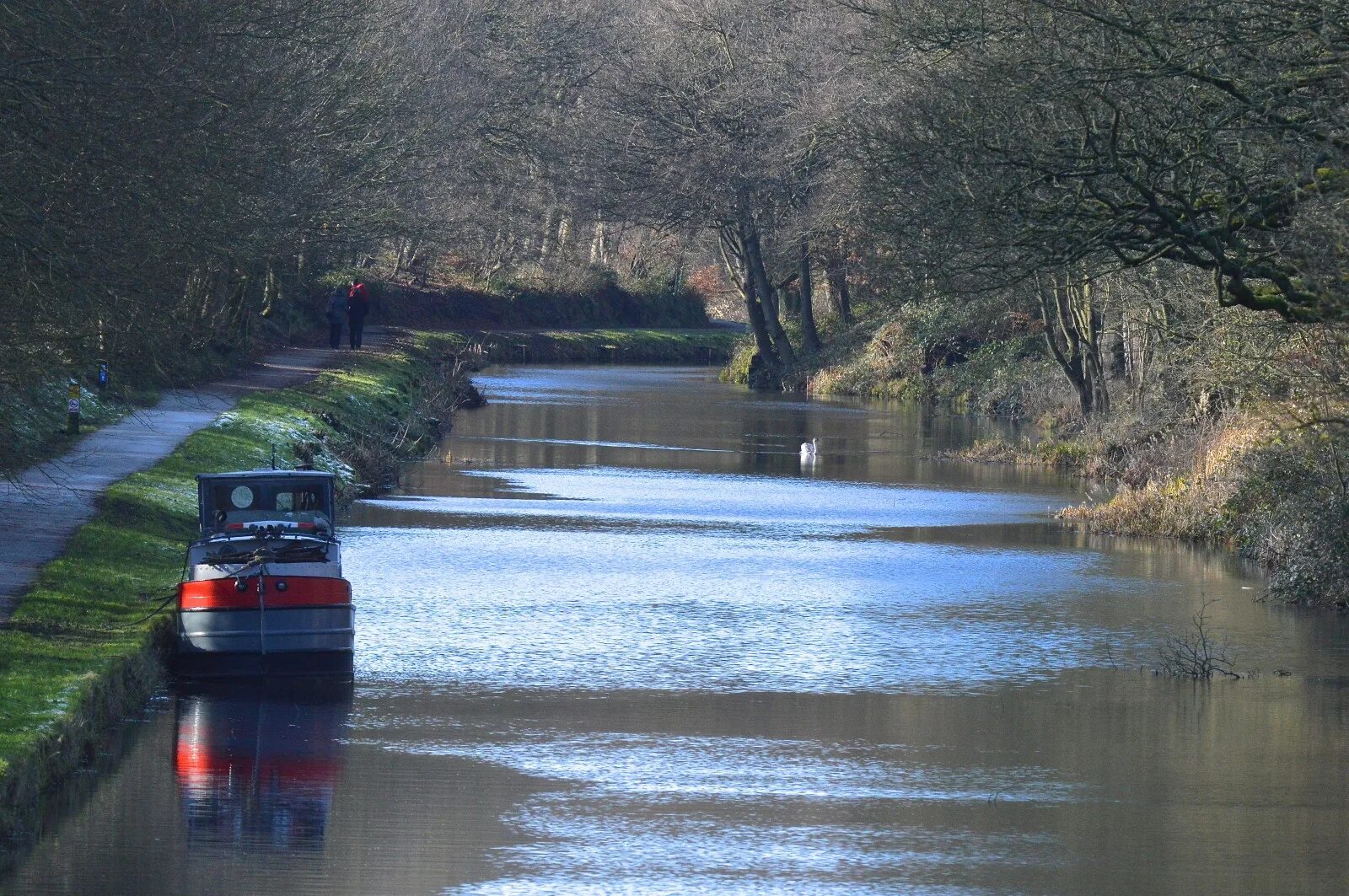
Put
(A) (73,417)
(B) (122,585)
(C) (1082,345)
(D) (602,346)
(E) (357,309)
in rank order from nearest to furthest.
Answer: (B) (122,585) < (A) (73,417) < (C) (1082,345) < (E) (357,309) < (D) (602,346)

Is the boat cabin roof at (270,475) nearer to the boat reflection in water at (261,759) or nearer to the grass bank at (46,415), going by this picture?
the grass bank at (46,415)

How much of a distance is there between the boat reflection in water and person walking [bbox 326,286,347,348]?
32.3 m

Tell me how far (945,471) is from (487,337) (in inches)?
1325

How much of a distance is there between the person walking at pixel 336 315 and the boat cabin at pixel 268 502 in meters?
30.4

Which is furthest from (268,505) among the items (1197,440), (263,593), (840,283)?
(840,283)

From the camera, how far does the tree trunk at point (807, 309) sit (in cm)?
5291

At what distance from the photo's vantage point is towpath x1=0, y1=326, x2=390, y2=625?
16656 millimetres

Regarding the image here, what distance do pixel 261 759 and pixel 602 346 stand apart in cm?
5620

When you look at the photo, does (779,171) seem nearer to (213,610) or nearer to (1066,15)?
(1066,15)

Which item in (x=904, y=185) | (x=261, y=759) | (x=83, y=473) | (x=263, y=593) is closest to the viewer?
(x=261, y=759)

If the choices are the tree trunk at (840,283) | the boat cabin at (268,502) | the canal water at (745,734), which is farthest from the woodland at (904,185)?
the canal water at (745,734)

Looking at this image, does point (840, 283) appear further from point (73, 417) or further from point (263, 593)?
point (263, 593)

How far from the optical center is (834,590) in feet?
67.3

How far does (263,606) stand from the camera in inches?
579
